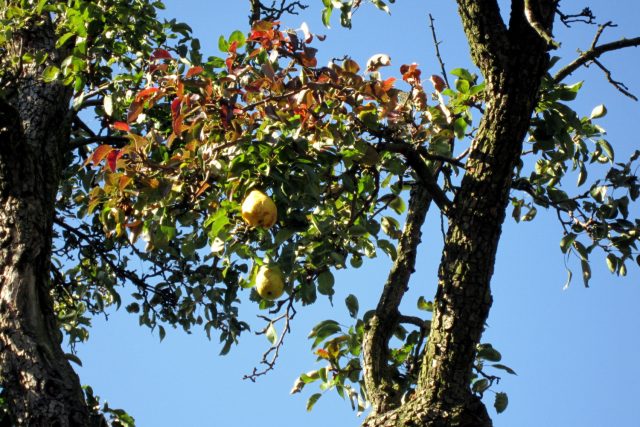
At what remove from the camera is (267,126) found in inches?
116

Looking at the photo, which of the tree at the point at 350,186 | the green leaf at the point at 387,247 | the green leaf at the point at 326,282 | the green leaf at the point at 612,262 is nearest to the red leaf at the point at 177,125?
the tree at the point at 350,186

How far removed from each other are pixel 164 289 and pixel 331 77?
104 inches

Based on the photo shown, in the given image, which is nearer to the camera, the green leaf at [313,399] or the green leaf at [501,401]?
the green leaf at [501,401]

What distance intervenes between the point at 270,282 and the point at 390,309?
913 mm

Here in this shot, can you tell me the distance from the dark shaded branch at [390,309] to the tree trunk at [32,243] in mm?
1198

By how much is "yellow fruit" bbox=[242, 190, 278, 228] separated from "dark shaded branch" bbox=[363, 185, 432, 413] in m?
1.09

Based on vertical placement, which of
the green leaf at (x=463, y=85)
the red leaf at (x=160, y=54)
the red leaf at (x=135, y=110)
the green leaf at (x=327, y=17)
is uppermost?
the green leaf at (x=327, y=17)

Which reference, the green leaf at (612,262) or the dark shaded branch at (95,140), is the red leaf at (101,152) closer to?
the dark shaded branch at (95,140)

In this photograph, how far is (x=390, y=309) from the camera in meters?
3.75

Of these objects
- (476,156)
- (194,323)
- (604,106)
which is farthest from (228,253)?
(194,323)

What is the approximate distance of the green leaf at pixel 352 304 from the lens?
386 centimetres

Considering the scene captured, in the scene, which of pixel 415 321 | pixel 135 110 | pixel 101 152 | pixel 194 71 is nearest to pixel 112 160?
pixel 101 152

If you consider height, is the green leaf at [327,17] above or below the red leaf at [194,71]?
above

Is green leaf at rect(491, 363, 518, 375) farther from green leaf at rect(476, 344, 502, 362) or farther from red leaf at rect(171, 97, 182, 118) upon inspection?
red leaf at rect(171, 97, 182, 118)
